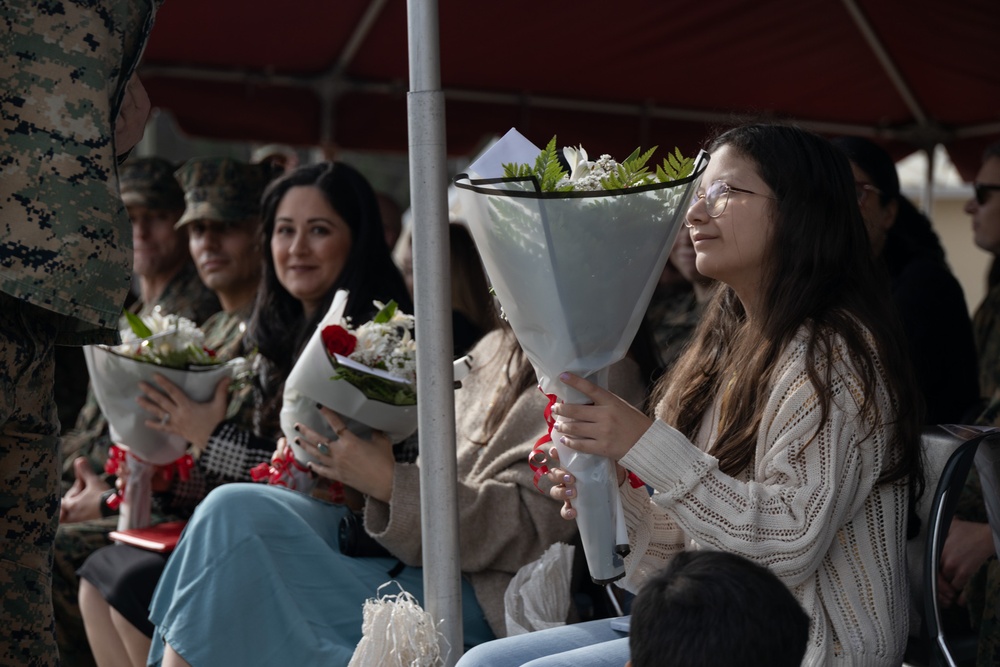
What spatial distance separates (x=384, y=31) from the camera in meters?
5.56

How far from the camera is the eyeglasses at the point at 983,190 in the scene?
4.07 metres

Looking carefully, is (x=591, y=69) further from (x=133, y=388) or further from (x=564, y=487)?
(x=564, y=487)

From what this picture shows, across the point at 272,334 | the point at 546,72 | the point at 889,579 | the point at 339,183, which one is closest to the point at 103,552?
the point at 272,334

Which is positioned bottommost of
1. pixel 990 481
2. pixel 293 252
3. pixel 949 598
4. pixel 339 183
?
pixel 949 598

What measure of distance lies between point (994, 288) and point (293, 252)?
2.54 m

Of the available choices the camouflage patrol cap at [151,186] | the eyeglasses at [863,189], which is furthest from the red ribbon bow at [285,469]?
the camouflage patrol cap at [151,186]

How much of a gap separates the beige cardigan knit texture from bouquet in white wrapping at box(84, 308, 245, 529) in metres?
0.86

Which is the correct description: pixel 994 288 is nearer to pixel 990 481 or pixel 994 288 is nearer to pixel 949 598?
pixel 949 598

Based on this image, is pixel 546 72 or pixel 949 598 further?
pixel 546 72

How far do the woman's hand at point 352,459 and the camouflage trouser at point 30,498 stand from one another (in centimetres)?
79

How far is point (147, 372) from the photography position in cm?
333

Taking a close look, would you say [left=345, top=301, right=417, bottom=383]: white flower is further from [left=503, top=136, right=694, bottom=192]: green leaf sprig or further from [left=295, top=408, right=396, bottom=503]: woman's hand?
[left=503, top=136, right=694, bottom=192]: green leaf sprig

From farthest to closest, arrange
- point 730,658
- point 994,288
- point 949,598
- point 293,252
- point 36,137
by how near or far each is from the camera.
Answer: point 994,288 → point 293,252 → point 949,598 → point 36,137 → point 730,658

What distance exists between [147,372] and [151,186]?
5.93ft
